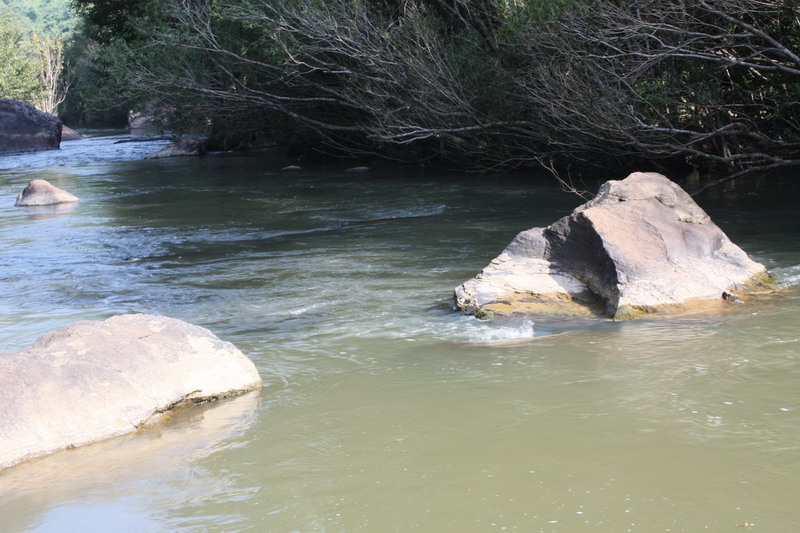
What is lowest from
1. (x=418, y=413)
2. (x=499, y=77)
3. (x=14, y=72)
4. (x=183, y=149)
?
(x=418, y=413)

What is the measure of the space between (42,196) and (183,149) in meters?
12.3

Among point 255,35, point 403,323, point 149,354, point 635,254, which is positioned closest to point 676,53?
point 635,254

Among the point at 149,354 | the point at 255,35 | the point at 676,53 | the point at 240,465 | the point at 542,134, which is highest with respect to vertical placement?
the point at 255,35

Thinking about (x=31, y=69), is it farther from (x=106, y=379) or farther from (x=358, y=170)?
(x=106, y=379)

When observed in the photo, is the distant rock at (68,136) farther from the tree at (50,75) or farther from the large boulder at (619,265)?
the large boulder at (619,265)

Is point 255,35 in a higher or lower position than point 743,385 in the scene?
higher

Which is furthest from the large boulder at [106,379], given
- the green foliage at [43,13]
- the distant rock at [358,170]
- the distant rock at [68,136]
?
the green foliage at [43,13]

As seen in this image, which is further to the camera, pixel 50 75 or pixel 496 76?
pixel 50 75

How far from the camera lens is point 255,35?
18969 millimetres

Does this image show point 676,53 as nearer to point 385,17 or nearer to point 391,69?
point 391,69

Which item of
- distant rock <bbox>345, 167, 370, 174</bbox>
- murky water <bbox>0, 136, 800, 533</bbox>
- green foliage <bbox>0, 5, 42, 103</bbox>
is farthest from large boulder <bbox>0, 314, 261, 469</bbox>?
green foliage <bbox>0, 5, 42, 103</bbox>

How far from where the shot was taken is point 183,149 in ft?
93.2

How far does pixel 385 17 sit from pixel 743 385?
45.2 feet

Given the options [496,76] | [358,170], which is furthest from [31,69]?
[496,76]
